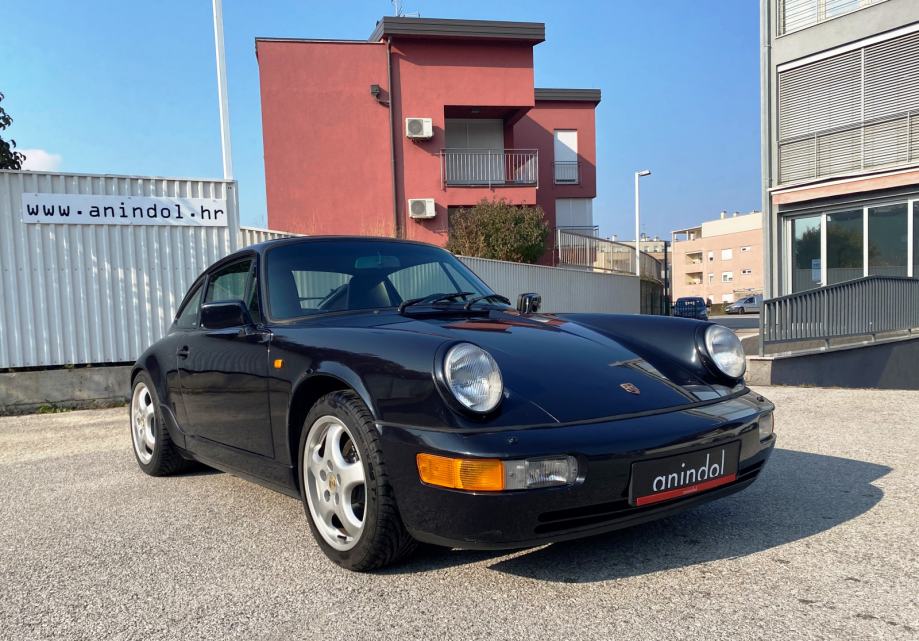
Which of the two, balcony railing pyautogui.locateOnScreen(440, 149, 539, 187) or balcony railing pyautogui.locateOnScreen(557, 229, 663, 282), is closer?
balcony railing pyautogui.locateOnScreen(440, 149, 539, 187)

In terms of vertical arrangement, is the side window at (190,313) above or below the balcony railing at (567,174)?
below

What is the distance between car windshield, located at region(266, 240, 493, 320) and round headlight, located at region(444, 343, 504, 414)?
1115mm

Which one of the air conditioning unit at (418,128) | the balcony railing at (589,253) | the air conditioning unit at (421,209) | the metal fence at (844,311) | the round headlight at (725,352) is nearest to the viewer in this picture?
the round headlight at (725,352)

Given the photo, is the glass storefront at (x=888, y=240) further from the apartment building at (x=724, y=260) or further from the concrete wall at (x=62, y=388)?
the apartment building at (x=724, y=260)

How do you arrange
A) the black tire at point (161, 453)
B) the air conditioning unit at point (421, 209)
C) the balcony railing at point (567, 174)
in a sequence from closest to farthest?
the black tire at point (161, 453), the air conditioning unit at point (421, 209), the balcony railing at point (567, 174)

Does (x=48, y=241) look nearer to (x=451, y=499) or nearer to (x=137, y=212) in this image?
(x=137, y=212)

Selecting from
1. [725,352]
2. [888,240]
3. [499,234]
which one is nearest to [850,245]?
[888,240]

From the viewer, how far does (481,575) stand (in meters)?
2.71

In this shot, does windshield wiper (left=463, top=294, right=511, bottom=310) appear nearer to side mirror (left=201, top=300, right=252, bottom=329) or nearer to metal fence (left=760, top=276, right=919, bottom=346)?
side mirror (left=201, top=300, right=252, bottom=329)

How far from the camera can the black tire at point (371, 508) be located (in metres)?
2.59

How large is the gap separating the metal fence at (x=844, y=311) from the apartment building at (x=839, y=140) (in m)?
3.00

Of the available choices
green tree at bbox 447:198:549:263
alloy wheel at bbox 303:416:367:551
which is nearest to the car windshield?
alloy wheel at bbox 303:416:367:551

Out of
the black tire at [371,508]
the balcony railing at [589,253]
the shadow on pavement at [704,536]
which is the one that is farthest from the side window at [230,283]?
the balcony railing at [589,253]

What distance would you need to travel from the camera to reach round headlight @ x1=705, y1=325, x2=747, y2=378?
130 inches
